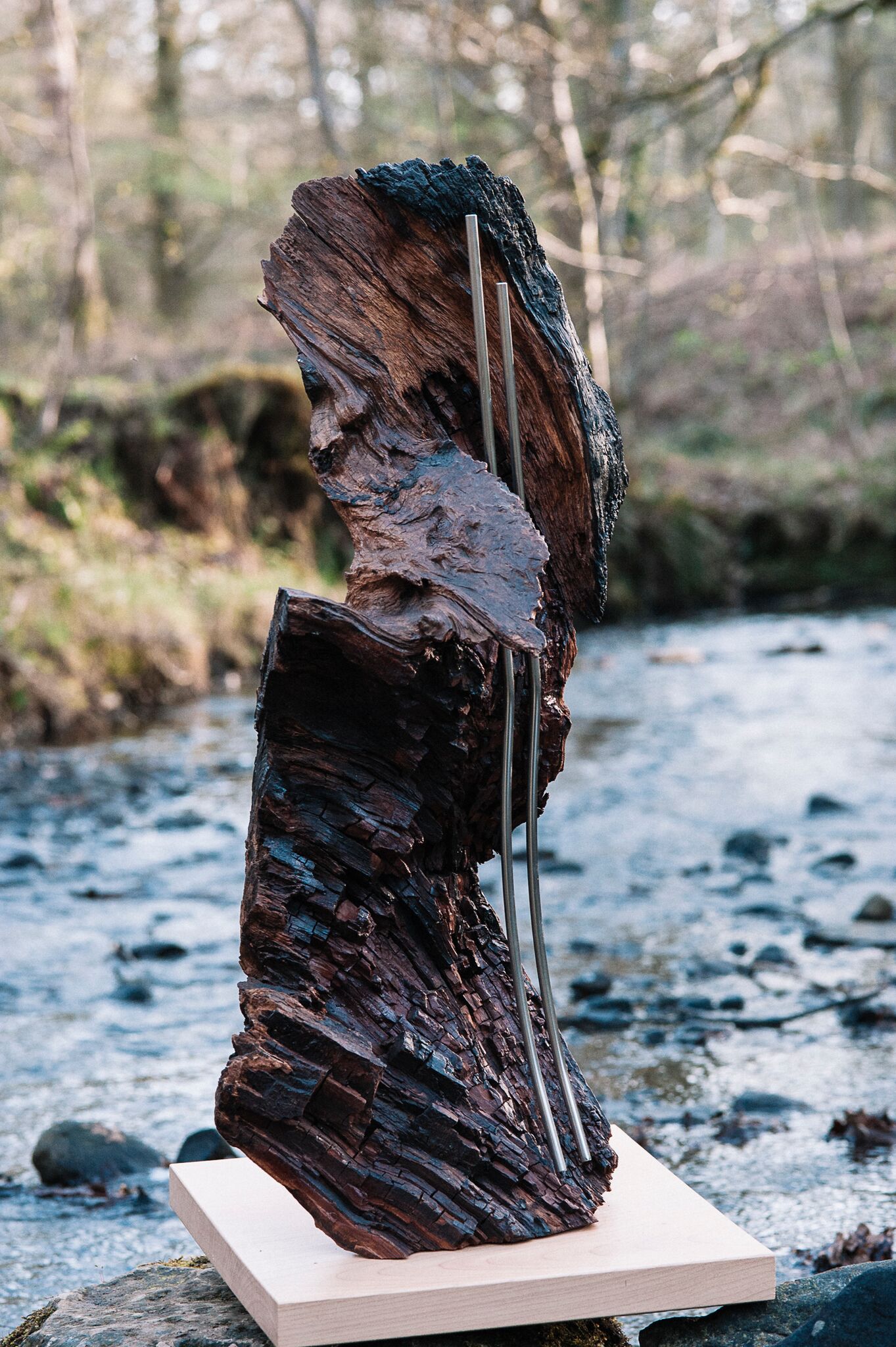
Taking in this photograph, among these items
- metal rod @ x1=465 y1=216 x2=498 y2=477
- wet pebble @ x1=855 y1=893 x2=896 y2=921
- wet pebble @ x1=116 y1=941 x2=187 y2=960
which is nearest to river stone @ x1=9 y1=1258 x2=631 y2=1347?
metal rod @ x1=465 y1=216 x2=498 y2=477

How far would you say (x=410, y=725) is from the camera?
107 inches

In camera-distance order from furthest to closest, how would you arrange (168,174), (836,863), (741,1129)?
(168,174) < (836,863) < (741,1129)

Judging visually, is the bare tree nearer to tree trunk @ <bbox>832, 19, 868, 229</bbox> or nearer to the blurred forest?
the blurred forest

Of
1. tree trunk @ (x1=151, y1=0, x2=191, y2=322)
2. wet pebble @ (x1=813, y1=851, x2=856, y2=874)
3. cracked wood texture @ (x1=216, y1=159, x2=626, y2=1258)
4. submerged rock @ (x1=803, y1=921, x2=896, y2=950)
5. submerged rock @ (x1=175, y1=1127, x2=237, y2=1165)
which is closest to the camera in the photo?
cracked wood texture @ (x1=216, y1=159, x2=626, y2=1258)

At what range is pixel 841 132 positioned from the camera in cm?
3061

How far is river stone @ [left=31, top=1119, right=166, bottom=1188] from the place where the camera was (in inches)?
165

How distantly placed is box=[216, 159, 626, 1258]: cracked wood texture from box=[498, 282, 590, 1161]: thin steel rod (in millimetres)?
44

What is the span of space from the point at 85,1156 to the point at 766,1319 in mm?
2344

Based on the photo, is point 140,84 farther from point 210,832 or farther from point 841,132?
point 210,832

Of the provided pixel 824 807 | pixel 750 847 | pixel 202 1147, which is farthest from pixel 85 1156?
pixel 824 807

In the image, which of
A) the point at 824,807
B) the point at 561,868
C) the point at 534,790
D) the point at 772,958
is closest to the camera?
the point at 534,790

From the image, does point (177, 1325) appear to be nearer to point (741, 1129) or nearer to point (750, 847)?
point (741, 1129)

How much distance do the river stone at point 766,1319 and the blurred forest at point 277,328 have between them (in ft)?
25.3

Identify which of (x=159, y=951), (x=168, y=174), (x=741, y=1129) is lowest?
(x=741, y=1129)
